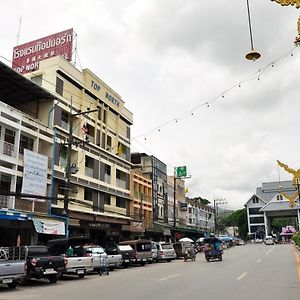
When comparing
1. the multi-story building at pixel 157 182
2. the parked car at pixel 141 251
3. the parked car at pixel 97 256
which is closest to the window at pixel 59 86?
the parked car at pixel 141 251

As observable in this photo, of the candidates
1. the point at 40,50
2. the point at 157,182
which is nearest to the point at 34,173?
the point at 40,50

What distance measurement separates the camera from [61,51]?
3525 centimetres

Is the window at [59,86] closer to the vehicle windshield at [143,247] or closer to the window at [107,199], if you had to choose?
the window at [107,199]

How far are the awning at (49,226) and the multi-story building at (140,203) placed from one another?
15.2 meters

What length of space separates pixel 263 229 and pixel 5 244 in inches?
3852

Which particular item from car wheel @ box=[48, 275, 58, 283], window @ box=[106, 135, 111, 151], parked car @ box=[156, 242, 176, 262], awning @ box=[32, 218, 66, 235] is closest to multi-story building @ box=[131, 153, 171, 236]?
window @ box=[106, 135, 111, 151]

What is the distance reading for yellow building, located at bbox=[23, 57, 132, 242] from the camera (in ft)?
102

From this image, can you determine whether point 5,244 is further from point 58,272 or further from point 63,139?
point 58,272

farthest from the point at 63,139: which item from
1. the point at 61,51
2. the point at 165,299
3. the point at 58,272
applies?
the point at 165,299

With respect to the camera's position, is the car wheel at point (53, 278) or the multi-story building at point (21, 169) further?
the multi-story building at point (21, 169)

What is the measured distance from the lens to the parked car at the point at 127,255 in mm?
27625

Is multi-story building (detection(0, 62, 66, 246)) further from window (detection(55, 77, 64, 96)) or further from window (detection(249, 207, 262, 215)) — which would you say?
window (detection(249, 207, 262, 215))

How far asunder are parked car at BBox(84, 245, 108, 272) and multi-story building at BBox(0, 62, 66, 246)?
4.58 metres

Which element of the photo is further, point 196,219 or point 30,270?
point 196,219
